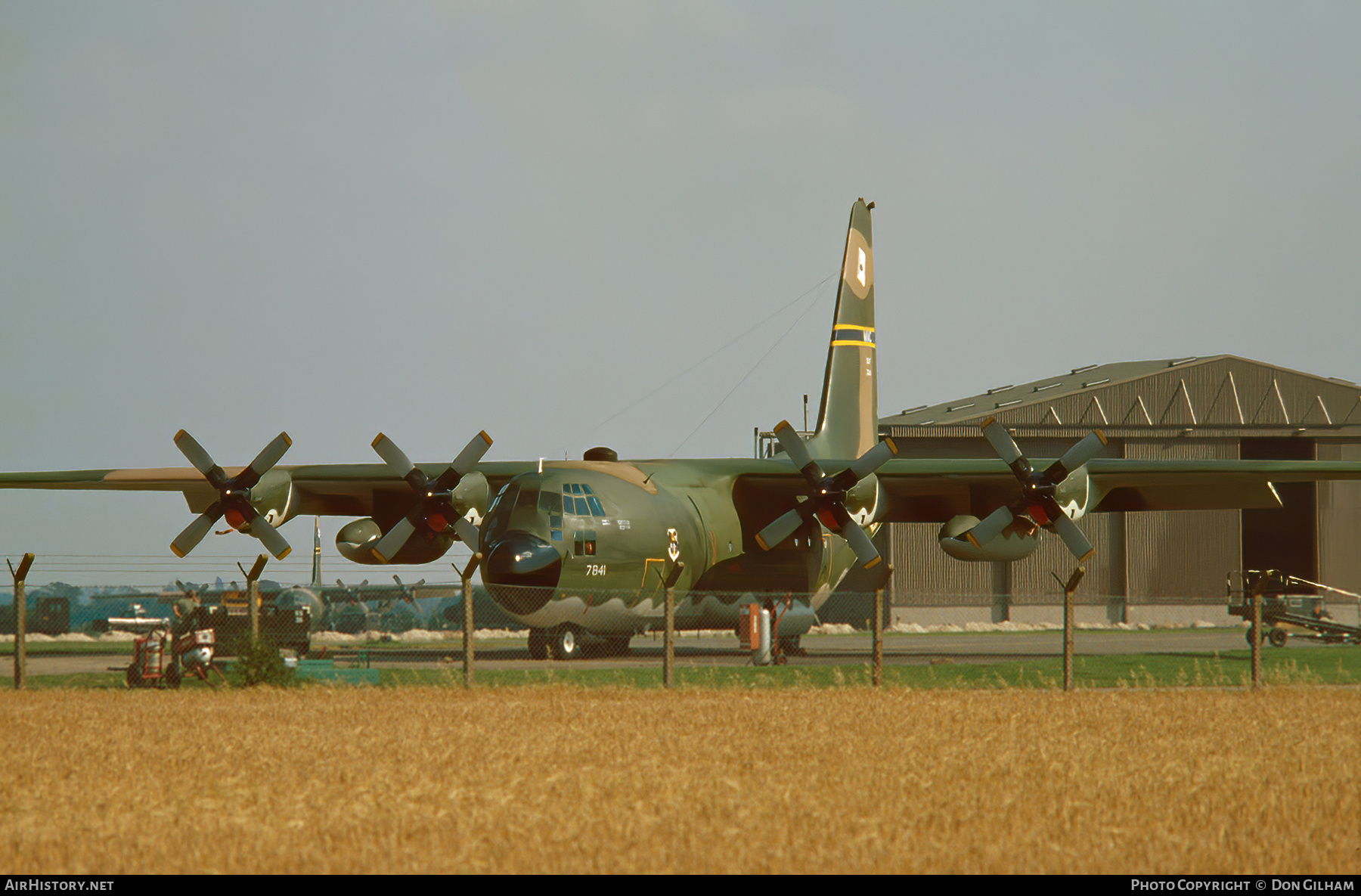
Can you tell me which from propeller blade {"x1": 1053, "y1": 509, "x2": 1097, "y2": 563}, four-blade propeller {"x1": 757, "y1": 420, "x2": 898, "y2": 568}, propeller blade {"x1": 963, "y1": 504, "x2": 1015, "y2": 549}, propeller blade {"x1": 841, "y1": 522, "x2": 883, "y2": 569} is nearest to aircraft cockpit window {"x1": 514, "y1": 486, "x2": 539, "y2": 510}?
four-blade propeller {"x1": 757, "y1": 420, "x2": 898, "y2": 568}

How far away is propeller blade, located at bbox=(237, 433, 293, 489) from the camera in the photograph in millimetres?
25469

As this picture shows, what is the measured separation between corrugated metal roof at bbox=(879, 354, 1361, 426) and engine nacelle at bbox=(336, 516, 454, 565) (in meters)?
30.7

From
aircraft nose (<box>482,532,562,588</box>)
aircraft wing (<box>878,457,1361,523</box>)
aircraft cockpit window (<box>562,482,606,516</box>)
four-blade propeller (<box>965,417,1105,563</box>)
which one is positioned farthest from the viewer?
aircraft wing (<box>878,457,1361,523</box>)

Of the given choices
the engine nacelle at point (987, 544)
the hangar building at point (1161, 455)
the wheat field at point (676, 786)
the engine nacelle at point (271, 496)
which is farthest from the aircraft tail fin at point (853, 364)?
the hangar building at point (1161, 455)

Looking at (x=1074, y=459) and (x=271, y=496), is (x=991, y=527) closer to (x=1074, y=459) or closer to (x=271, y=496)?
(x=1074, y=459)

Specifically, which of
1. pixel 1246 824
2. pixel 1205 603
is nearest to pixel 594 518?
pixel 1246 824

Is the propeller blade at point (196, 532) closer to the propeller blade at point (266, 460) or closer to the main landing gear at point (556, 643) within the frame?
the propeller blade at point (266, 460)

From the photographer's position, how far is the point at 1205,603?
54.7 metres

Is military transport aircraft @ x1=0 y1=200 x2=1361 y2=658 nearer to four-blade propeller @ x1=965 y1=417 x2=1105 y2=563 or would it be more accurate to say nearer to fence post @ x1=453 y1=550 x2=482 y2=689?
four-blade propeller @ x1=965 y1=417 x2=1105 y2=563

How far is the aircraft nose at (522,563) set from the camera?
77.2 feet

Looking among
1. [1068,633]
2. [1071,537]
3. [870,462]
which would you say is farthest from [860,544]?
[1068,633]

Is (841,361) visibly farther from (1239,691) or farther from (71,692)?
(71,692)

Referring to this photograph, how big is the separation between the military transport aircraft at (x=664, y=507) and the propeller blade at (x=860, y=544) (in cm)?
10

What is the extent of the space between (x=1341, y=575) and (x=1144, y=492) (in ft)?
98.6
